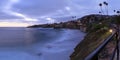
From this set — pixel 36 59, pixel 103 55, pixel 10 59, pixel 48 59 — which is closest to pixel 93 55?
pixel 103 55

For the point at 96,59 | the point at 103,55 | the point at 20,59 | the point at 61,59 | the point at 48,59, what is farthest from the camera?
the point at 20,59

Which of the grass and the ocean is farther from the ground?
the grass

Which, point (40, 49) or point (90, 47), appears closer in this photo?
point (90, 47)

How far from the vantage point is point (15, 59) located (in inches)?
1697

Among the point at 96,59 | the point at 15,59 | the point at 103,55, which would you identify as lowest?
the point at 15,59

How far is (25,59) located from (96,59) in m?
40.2

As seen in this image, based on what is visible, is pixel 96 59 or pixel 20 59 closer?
pixel 96 59

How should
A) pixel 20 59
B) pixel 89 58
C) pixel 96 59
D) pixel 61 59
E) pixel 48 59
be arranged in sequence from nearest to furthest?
pixel 89 58 → pixel 96 59 → pixel 61 59 → pixel 48 59 → pixel 20 59

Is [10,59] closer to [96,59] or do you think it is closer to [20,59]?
[20,59]

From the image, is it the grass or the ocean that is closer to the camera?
the grass

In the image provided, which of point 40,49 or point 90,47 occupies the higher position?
point 90,47

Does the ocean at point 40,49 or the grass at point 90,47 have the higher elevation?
the grass at point 90,47

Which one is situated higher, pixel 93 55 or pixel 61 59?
pixel 93 55

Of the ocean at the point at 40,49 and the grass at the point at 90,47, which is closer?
the grass at the point at 90,47
